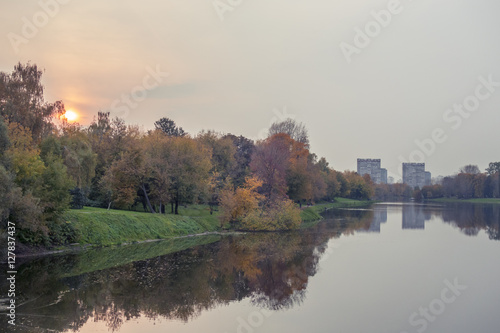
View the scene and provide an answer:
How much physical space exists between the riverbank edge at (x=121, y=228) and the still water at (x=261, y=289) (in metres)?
1.48

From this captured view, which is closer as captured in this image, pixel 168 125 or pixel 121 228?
pixel 121 228

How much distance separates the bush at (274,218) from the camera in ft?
168

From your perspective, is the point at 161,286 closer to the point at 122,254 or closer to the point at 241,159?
the point at 122,254

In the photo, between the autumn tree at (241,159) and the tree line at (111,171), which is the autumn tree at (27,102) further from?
the autumn tree at (241,159)

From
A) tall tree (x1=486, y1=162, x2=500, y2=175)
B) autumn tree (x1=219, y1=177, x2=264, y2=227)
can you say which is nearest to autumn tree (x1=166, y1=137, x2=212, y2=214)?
autumn tree (x1=219, y1=177, x2=264, y2=227)

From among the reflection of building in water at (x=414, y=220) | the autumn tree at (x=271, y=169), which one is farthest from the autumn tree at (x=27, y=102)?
the reflection of building in water at (x=414, y=220)

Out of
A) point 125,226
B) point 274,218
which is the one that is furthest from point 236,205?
point 125,226

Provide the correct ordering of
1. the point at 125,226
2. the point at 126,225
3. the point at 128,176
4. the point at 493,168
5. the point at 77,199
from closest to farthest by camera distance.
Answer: the point at 125,226, the point at 126,225, the point at 77,199, the point at 128,176, the point at 493,168

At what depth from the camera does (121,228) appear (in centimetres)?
3809

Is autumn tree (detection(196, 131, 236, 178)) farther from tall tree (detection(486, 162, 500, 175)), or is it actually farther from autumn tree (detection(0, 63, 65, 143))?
tall tree (detection(486, 162, 500, 175))

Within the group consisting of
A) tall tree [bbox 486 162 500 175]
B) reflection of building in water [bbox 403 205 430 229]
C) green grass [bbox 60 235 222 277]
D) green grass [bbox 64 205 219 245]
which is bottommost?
green grass [bbox 60 235 222 277]

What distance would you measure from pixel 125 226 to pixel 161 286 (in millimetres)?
16950

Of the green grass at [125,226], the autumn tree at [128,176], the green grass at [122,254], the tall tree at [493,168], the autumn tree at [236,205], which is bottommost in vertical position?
the green grass at [122,254]

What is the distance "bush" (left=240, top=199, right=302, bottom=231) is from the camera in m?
51.3
